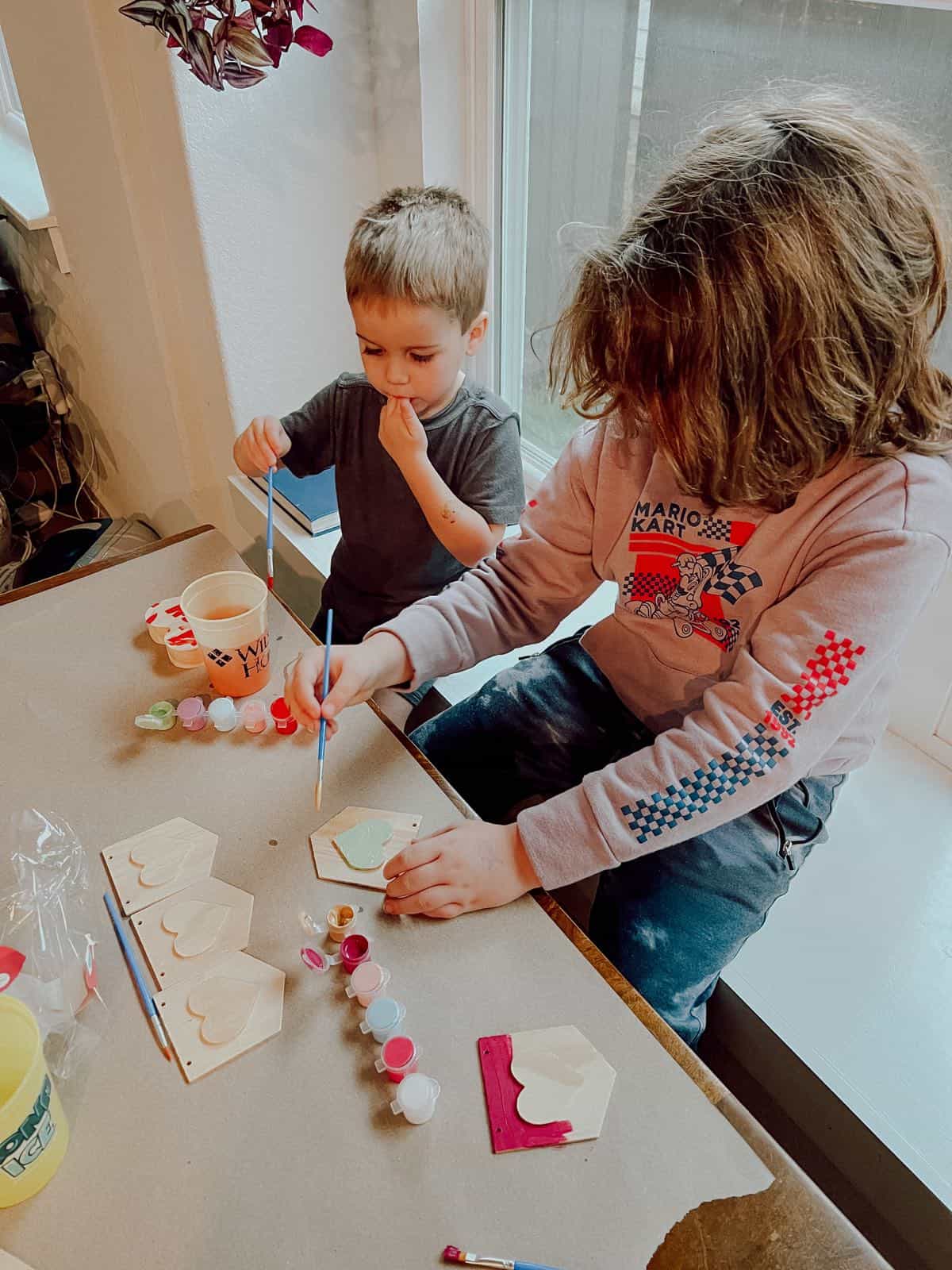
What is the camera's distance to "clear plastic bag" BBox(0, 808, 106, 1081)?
611 millimetres

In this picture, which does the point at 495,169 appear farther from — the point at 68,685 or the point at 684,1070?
the point at 684,1070

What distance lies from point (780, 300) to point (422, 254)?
505 millimetres

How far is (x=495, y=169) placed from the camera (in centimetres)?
142

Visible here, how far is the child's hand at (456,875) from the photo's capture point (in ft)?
2.19

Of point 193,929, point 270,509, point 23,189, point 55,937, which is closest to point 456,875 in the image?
point 193,929

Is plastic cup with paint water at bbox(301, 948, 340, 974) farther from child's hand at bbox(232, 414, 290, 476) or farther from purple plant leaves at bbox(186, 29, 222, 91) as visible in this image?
purple plant leaves at bbox(186, 29, 222, 91)

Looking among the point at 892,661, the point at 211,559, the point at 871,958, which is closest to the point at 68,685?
the point at 211,559

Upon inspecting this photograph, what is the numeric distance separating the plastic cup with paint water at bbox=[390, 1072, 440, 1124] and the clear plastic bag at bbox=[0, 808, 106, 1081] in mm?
213

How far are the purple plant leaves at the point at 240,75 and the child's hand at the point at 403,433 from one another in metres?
0.48

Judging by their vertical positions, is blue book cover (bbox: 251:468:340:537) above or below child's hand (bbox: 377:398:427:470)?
below

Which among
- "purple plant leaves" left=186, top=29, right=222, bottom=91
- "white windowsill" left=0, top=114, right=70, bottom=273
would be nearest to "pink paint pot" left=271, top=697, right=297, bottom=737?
"purple plant leaves" left=186, top=29, right=222, bottom=91

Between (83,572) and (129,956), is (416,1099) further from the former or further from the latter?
(83,572)

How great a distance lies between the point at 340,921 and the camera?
662 mm

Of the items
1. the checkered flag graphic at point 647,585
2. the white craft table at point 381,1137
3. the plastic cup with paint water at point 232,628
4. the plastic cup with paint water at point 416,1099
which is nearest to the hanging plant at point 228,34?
the plastic cup with paint water at point 232,628
